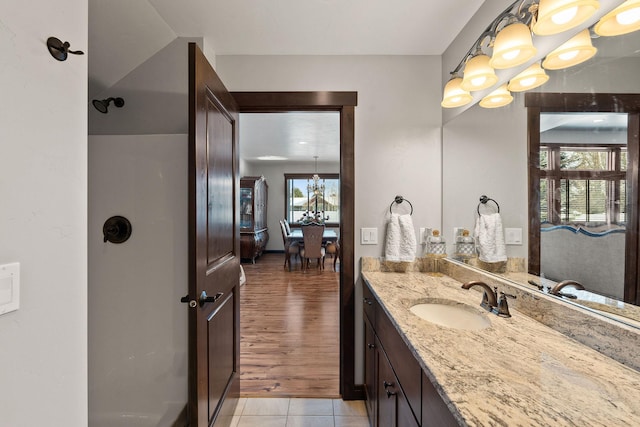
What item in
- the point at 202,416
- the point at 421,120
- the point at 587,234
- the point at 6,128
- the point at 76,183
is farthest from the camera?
the point at 421,120

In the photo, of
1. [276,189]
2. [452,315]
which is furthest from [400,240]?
[276,189]

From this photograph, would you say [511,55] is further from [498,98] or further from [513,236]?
[513,236]

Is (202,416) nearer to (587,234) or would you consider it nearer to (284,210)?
(587,234)

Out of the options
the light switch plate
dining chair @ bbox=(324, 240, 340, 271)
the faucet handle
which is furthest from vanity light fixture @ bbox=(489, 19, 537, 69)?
dining chair @ bbox=(324, 240, 340, 271)

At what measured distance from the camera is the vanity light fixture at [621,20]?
0.81 m

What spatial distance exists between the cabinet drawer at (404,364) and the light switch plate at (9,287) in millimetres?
1071

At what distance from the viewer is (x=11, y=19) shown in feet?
2.04

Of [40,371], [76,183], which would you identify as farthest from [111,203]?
[40,371]

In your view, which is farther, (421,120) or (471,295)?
(421,120)

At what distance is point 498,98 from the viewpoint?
1.46 metres

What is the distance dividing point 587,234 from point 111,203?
84.4 inches

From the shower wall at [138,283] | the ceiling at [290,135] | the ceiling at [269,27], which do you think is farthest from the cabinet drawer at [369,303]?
the ceiling at [290,135]

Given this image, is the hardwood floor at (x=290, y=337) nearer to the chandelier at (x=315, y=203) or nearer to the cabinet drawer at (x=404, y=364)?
the cabinet drawer at (x=404, y=364)

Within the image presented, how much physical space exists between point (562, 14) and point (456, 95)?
2.01 ft
